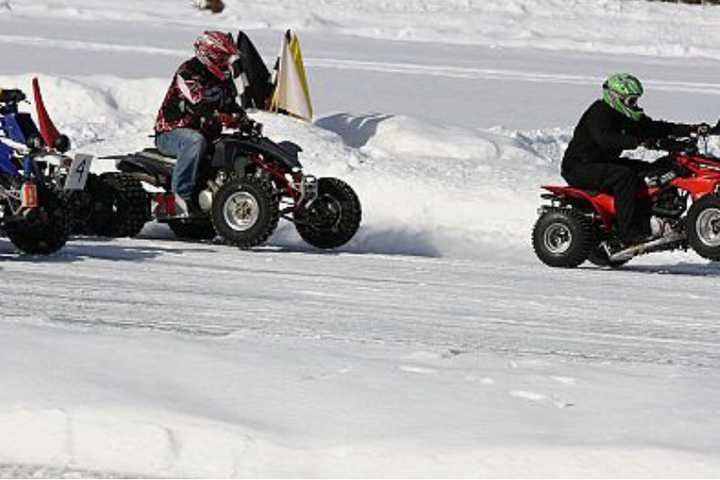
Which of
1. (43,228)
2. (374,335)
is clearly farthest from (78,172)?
(374,335)

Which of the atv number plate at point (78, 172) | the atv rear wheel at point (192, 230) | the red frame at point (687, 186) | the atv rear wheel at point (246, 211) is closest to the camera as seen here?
the atv number plate at point (78, 172)

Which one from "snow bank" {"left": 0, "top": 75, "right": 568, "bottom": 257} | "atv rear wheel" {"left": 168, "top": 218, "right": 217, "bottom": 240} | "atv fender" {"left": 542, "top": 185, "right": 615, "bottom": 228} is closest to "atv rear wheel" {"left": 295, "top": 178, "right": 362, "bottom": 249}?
"snow bank" {"left": 0, "top": 75, "right": 568, "bottom": 257}

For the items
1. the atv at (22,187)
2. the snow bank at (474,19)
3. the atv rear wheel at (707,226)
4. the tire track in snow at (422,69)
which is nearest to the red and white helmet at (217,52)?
the atv at (22,187)

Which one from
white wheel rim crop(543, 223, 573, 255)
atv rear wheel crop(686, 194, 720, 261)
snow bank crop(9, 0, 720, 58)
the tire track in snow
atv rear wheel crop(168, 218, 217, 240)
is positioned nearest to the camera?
atv rear wheel crop(686, 194, 720, 261)

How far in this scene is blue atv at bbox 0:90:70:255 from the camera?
1079 centimetres

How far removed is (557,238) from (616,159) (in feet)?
2.46

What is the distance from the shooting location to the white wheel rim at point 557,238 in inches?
501

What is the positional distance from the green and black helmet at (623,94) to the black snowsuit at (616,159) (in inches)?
1.8

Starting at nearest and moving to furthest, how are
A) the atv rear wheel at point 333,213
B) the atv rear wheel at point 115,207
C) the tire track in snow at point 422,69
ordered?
the atv rear wheel at point 333,213
the atv rear wheel at point 115,207
the tire track in snow at point 422,69

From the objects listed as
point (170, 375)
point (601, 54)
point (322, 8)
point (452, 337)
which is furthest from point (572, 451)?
point (322, 8)

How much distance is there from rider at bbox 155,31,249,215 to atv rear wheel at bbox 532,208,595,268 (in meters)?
2.46

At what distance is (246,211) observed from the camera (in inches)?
498

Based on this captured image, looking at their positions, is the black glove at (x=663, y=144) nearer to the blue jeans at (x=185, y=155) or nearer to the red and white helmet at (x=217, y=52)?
the red and white helmet at (x=217, y=52)

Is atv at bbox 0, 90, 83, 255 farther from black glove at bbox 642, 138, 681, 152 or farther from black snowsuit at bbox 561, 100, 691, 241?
black glove at bbox 642, 138, 681, 152
